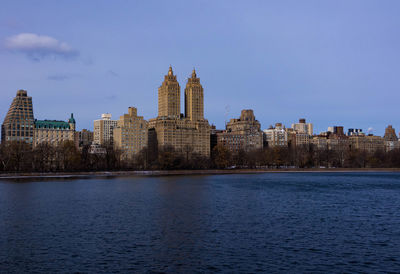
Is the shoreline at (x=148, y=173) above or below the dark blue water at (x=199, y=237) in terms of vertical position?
above

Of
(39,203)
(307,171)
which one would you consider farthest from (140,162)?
(39,203)

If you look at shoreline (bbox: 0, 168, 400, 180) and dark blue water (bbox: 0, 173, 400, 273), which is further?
shoreline (bbox: 0, 168, 400, 180)

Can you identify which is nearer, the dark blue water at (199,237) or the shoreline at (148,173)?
the dark blue water at (199,237)

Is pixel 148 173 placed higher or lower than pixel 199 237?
higher

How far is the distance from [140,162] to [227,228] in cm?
15269

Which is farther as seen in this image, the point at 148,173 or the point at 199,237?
the point at 148,173

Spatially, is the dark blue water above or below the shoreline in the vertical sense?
below

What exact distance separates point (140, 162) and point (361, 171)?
10265 cm

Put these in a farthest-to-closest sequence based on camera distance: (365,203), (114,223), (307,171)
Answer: (307,171) < (365,203) < (114,223)

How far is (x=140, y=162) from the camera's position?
617 ft

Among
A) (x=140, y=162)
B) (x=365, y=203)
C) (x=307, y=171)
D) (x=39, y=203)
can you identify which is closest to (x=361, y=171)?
(x=307, y=171)

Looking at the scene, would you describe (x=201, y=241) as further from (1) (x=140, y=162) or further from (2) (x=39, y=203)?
(1) (x=140, y=162)

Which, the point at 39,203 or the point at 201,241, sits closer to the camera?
the point at 201,241

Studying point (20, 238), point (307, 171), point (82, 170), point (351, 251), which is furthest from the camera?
point (307, 171)
